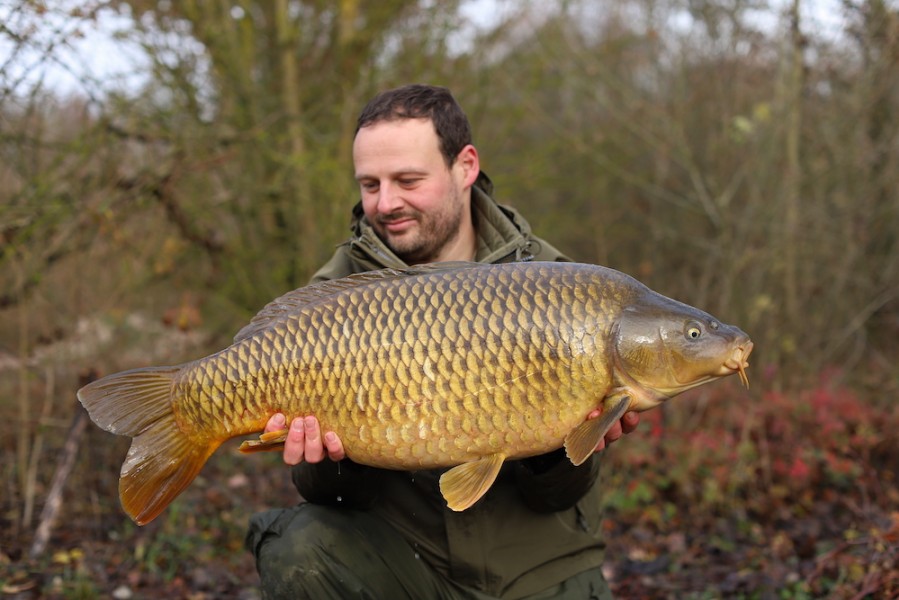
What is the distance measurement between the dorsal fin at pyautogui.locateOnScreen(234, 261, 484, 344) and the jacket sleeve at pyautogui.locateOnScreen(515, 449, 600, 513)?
0.46 meters

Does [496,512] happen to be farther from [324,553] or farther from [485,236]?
[485,236]

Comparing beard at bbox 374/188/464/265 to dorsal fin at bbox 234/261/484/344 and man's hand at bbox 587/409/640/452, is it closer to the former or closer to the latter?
dorsal fin at bbox 234/261/484/344

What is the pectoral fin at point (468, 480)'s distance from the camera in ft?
5.42

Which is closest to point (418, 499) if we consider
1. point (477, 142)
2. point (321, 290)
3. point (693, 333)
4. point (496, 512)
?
point (496, 512)

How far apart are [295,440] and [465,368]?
0.37 metres

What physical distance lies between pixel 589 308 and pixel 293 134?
3.55m

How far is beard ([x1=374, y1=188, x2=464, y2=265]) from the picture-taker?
2.25 meters

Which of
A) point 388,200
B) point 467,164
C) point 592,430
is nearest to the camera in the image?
point 592,430

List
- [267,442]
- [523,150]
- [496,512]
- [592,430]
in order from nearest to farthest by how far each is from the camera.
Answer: [592,430] → [267,442] → [496,512] → [523,150]

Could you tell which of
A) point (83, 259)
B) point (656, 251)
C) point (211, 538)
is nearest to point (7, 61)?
point (83, 259)

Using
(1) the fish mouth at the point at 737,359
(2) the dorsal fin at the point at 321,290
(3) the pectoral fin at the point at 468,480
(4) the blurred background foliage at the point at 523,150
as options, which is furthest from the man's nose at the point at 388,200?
(4) the blurred background foliage at the point at 523,150

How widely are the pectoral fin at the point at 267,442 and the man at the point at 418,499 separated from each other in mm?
19

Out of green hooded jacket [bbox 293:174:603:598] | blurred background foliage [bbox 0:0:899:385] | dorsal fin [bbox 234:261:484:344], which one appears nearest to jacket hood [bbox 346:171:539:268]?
green hooded jacket [bbox 293:174:603:598]

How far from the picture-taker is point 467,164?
237 cm
